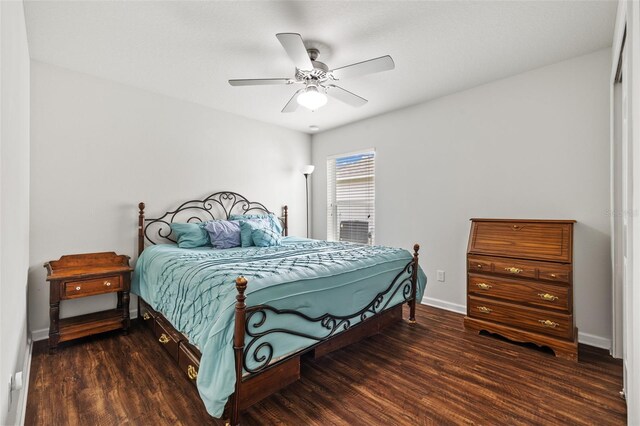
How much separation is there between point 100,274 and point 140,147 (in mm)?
1446

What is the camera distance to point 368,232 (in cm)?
448

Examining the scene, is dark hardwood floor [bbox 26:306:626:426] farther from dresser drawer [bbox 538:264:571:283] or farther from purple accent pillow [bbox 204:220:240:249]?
purple accent pillow [bbox 204:220:240:249]

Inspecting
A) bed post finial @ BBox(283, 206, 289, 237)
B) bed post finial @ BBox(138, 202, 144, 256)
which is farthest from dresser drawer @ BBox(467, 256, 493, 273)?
bed post finial @ BBox(138, 202, 144, 256)

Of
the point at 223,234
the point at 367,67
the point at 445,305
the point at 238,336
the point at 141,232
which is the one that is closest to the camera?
the point at 238,336

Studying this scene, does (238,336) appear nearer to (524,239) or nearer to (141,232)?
(141,232)

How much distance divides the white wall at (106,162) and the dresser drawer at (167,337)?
0.91m

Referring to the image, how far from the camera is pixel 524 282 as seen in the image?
8.52 feet

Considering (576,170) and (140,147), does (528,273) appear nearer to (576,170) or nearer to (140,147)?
(576,170)

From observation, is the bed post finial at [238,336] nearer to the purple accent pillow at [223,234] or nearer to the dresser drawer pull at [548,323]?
the purple accent pillow at [223,234]

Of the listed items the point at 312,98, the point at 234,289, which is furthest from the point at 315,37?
the point at 234,289

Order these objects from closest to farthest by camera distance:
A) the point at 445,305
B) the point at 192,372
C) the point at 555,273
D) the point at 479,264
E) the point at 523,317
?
1. the point at 192,372
2. the point at 555,273
3. the point at 523,317
4. the point at 479,264
5. the point at 445,305

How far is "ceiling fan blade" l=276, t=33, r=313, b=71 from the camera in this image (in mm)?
1856

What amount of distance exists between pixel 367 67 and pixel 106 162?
9.15 feet

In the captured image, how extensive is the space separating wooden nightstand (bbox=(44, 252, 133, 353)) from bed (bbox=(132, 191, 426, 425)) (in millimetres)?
200
